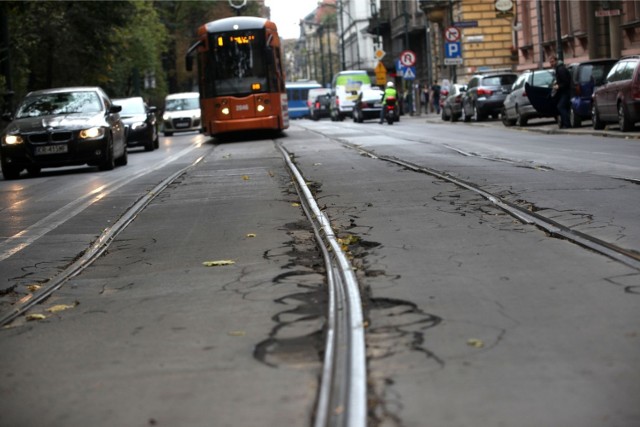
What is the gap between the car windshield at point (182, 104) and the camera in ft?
168

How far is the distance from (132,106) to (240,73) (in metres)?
3.14

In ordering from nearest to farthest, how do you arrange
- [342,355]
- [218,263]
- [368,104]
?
[342,355]
[218,263]
[368,104]

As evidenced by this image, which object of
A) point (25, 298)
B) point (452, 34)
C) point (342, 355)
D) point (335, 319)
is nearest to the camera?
point (342, 355)

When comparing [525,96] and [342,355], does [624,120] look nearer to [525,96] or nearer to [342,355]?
[525,96]

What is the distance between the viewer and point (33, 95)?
24094 millimetres

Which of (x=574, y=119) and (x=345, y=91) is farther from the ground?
(x=345, y=91)

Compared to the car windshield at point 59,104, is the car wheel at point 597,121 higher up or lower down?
lower down

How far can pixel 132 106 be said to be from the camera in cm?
3431

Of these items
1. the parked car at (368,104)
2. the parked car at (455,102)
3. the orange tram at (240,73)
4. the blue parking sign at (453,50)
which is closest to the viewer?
the orange tram at (240,73)

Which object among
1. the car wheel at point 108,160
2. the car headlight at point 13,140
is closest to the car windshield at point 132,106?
the car wheel at point 108,160

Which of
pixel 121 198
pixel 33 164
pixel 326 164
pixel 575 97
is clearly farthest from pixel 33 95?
pixel 575 97

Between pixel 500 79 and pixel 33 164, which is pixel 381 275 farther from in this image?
pixel 500 79

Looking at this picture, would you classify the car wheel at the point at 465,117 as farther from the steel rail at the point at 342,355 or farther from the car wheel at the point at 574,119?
the steel rail at the point at 342,355

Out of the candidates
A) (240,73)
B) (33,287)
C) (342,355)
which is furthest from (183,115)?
(342,355)
